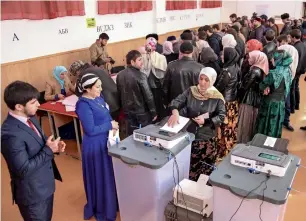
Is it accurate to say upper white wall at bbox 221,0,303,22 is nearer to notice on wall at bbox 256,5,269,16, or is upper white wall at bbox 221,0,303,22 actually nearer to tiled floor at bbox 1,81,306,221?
notice on wall at bbox 256,5,269,16

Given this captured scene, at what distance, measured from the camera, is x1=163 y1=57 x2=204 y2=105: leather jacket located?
3.01 m

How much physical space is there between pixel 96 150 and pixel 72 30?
3388mm

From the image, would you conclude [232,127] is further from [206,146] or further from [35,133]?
[35,133]

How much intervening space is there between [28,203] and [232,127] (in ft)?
7.28

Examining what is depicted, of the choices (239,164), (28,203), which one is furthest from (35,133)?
(239,164)

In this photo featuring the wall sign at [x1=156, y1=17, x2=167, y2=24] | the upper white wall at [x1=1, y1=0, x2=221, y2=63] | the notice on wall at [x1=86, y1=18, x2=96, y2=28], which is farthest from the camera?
the wall sign at [x1=156, y1=17, x2=167, y2=24]

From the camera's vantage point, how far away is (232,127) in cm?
320

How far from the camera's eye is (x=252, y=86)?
10.4 ft

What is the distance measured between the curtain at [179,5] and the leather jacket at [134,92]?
498 cm

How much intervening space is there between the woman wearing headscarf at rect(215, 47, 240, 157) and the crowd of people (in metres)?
0.01

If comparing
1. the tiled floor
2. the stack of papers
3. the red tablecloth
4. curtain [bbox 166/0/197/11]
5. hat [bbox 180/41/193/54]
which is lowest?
the tiled floor

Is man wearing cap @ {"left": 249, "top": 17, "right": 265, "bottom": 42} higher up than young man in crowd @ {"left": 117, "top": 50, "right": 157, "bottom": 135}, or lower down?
higher up

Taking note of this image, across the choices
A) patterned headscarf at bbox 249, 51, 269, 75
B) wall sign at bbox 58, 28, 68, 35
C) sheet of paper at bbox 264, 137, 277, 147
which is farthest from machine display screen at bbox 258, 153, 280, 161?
wall sign at bbox 58, 28, 68, 35

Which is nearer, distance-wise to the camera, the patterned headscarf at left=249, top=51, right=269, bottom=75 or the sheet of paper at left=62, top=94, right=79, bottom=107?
the patterned headscarf at left=249, top=51, right=269, bottom=75
